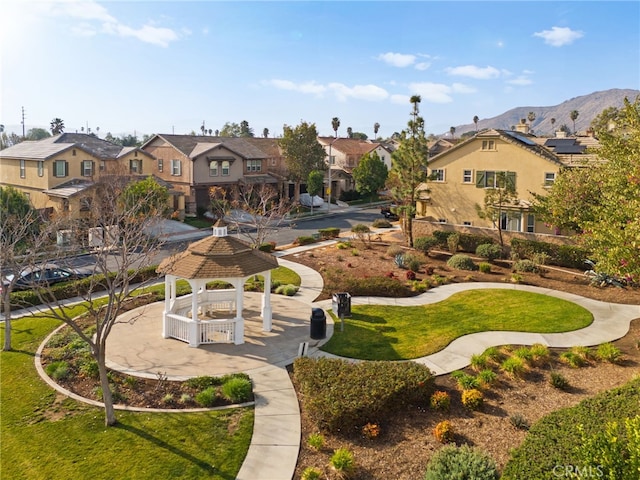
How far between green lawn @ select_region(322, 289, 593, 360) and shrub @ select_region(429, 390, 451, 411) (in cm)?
356

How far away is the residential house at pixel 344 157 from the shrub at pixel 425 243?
35283mm

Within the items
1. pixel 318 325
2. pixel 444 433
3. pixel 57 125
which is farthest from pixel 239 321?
pixel 57 125

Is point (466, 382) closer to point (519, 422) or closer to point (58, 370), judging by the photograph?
point (519, 422)

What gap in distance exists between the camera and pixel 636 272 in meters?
15.3

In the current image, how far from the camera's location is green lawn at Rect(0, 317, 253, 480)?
10.8 meters

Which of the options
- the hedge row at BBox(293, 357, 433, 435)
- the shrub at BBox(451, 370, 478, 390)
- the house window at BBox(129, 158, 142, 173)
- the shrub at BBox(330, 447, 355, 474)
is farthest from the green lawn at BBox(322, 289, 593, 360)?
the house window at BBox(129, 158, 142, 173)

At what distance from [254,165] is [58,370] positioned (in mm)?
45195

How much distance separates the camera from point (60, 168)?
44750 millimetres

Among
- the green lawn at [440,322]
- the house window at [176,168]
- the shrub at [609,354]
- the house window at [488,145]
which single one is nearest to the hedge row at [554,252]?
the green lawn at [440,322]

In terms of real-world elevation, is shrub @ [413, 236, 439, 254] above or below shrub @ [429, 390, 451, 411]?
above

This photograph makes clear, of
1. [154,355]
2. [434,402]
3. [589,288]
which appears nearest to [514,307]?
[589,288]

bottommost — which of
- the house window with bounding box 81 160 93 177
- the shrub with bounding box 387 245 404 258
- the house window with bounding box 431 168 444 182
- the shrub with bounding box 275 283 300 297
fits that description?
the shrub with bounding box 275 283 300 297

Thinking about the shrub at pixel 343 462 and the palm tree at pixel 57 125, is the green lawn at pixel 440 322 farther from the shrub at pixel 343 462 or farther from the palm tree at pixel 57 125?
the palm tree at pixel 57 125

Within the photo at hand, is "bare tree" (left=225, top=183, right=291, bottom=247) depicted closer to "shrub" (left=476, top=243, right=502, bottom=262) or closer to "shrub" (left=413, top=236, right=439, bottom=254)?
"shrub" (left=413, top=236, right=439, bottom=254)
